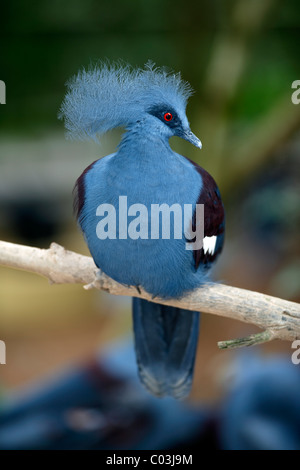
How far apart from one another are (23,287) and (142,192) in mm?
986

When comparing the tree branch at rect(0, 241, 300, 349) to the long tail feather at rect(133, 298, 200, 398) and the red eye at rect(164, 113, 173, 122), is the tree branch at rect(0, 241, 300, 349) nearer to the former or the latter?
the long tail feather at rect(133, 298, 200, 398)

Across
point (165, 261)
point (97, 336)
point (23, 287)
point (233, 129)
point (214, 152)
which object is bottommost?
point (165, 261)

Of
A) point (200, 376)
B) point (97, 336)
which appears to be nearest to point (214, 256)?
point (200, 376)

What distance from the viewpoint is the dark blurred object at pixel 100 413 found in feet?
4.35

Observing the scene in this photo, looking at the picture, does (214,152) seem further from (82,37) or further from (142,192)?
(142,192)

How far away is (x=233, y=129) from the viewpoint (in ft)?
4.85

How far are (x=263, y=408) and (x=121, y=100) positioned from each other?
911 millimetres

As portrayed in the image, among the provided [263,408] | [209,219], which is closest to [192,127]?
[209,219]

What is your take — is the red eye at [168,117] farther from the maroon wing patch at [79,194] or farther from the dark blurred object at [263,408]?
the dark blurred object at [263,408]

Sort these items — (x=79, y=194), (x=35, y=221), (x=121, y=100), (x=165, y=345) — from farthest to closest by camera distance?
(x=35, y=221) → (x=165, y=345) → (x=79, y=194) → (x=121, y=100)

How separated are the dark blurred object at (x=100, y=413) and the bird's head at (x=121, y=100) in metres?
0.79

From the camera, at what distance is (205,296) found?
798 millimetres

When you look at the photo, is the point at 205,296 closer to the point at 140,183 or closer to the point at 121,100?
the point at 140,183

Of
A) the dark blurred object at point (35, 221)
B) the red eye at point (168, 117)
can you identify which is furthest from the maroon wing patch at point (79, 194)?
the dark blurred object at point (35, 221)
